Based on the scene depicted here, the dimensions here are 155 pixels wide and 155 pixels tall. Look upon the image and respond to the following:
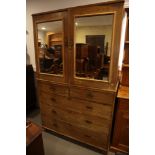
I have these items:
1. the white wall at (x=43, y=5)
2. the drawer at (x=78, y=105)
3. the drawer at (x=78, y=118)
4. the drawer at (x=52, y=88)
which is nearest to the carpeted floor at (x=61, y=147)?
the drawer at (x=78, y=118)

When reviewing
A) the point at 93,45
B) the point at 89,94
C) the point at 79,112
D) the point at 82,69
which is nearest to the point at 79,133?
the point at 79,112

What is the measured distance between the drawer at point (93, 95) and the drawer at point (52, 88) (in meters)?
0.11

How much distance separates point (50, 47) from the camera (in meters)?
1.73

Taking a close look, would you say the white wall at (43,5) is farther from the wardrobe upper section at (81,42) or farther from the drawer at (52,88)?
the drawer at (52,88)

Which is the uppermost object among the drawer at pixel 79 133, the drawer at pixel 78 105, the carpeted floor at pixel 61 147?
the drawer at pixel 78 105

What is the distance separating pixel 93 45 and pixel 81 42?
15cm

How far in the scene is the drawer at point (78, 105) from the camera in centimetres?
149

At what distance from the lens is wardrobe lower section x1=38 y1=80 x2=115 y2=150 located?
58.9 inches

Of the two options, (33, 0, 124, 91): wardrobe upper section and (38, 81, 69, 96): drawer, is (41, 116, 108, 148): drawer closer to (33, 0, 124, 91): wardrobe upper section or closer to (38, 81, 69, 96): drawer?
(38, 81, 69, 96): drawer

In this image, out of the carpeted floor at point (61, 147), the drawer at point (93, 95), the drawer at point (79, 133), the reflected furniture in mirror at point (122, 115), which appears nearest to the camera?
the drawer at point (93, 95)

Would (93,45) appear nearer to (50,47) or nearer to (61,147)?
(50,47)
